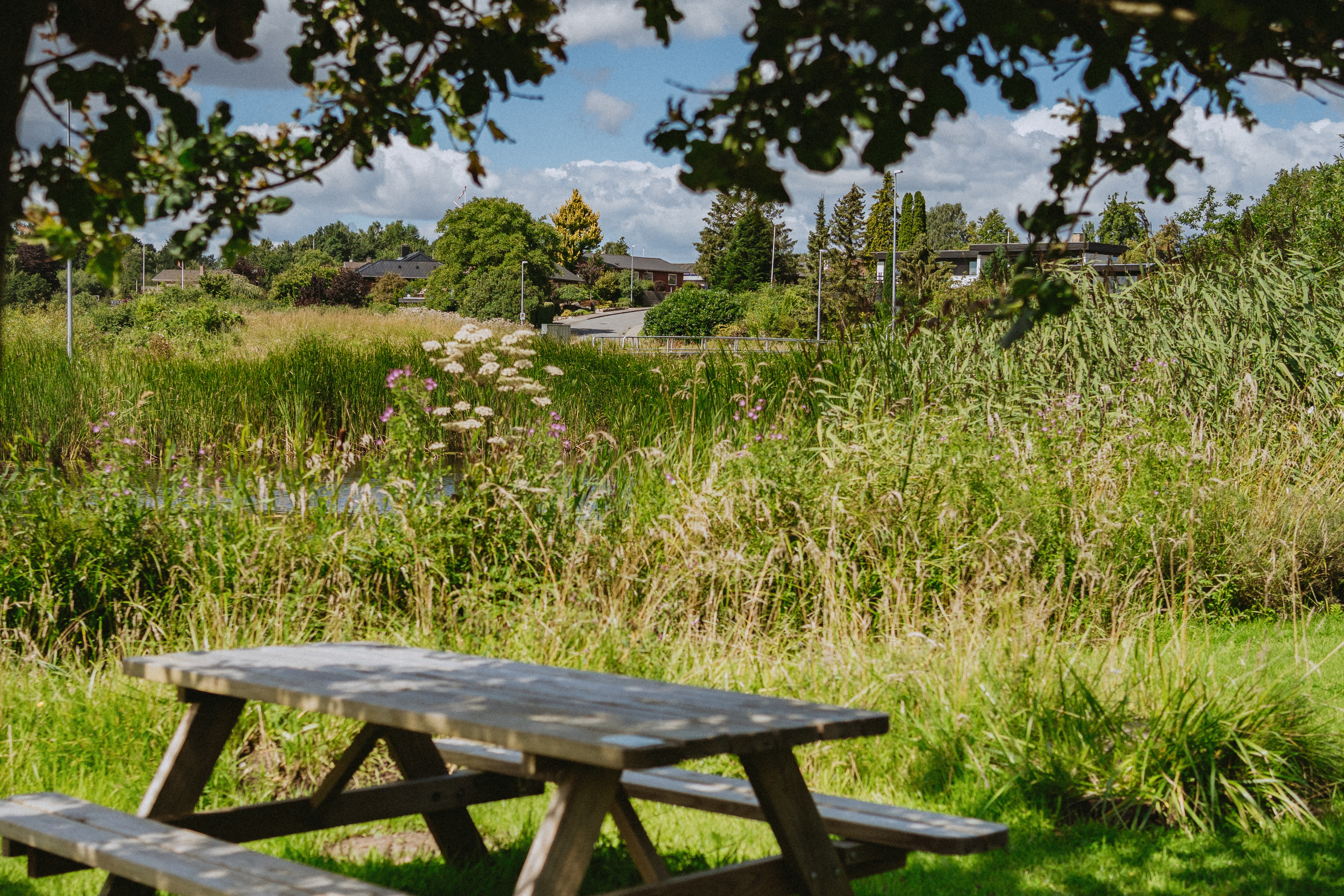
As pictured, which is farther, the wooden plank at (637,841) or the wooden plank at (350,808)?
the wooden plank at (350,808)

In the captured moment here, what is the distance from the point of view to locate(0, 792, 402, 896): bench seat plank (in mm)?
2033

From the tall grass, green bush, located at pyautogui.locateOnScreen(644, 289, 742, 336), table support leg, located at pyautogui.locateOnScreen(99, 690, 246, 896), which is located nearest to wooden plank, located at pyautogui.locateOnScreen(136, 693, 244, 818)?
table support leg, located at pyautogui.locateOnScreen(99, 690, 246, 896)

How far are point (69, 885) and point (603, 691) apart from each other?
1.72 meters

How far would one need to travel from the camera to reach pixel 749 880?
2.25 m

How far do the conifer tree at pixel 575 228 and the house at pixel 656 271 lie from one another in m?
21.0

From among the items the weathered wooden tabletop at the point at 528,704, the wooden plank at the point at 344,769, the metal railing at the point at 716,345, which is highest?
the metal railing at the point at 716,345

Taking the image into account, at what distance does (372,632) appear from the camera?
15.3ft

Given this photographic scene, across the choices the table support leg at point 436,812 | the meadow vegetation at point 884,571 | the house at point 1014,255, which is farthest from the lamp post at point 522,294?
the table support leg at point 436,812

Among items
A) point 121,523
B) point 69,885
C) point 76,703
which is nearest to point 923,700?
point 69,885

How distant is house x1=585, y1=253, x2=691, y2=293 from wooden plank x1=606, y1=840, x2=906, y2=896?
119143mm

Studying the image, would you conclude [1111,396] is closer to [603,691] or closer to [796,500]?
[796,500]

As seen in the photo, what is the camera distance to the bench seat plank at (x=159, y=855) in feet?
6.67

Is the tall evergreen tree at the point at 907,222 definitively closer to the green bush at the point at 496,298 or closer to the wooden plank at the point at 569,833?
the green bush at the point at 496,298

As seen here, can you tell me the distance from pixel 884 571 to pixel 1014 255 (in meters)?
2.18
